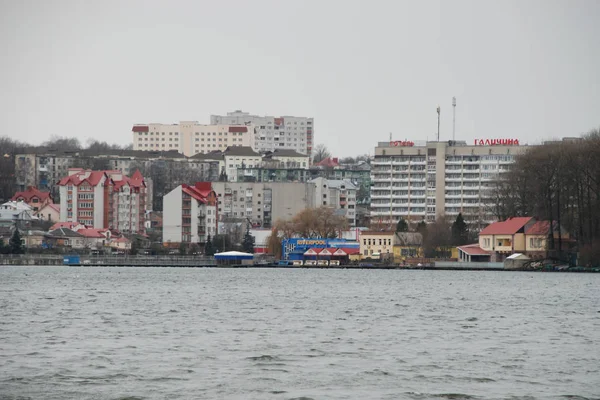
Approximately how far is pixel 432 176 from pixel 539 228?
2403 inches

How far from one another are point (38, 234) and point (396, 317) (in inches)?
4223

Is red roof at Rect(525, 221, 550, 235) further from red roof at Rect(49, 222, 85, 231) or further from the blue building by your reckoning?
red roof at Rect(49, 222, 85, 231)

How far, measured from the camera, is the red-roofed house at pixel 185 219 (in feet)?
516

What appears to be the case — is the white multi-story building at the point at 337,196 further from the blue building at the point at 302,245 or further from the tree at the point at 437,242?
the blue building at the point at 302,245

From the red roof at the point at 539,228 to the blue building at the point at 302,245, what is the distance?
21.8 m

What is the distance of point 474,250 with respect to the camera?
118750mm

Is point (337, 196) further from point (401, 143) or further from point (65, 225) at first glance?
point (65, 225)

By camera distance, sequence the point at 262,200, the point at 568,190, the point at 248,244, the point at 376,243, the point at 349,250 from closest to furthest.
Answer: the point at 568,190 → the point at 349,250 → the point at 376,243 → the point at 248,244 → the point at 262,200

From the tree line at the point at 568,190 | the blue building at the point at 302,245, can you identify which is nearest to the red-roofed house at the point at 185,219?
the blue building at the point at 302,245

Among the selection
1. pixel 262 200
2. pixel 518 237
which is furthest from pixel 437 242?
pixel 262 200

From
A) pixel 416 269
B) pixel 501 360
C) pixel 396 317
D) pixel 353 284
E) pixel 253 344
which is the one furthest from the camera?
pixel 416 269

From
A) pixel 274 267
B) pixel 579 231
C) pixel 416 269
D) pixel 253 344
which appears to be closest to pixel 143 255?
pixel 274 267

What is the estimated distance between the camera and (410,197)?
172500 millimetres

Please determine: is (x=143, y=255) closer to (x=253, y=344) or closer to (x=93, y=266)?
(x=93, y=266)
